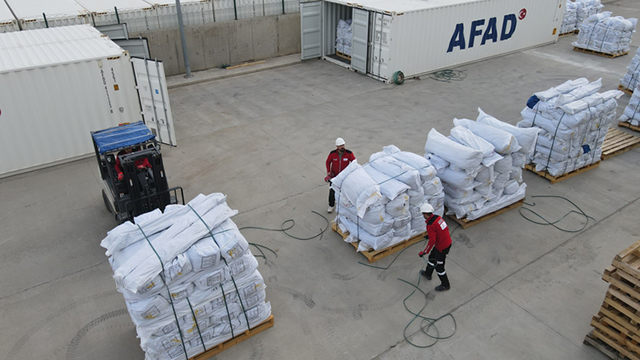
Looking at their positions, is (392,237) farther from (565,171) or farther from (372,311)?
(565,171)

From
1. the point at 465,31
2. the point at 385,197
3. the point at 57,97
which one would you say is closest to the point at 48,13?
the point at 57,97

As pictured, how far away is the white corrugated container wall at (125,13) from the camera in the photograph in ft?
47.8

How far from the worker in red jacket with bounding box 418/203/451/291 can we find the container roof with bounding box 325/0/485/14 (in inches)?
Answer: 385

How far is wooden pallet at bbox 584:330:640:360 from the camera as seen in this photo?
238 inches

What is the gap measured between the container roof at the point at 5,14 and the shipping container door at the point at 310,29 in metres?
9.22

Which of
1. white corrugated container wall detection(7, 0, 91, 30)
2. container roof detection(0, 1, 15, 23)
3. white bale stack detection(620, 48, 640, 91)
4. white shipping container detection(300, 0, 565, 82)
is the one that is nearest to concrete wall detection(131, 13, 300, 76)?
white shipping container detection(300, 0, 565, 82)

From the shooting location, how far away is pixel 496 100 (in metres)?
14.8

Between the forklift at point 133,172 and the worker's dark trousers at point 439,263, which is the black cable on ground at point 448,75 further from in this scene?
the forklift at point 133,172

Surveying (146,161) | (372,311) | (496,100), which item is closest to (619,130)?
(496,100)

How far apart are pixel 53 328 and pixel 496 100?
13.3 metres

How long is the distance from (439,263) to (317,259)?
208 cm

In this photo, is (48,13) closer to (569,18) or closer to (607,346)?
(607,346)

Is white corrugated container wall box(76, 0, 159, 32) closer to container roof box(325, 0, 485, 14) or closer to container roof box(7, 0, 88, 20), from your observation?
container roof box(7, 0, 88, 20)

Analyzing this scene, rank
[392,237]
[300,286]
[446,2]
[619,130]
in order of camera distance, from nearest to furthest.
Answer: [300,286]
[392,237]
[619,130]
[446,2]
